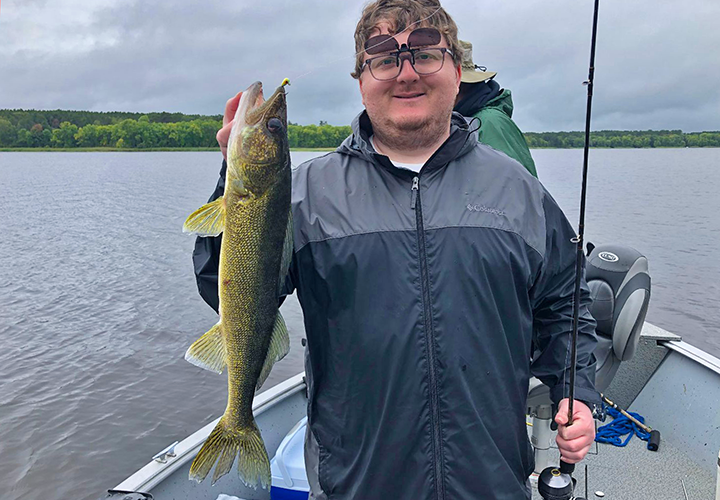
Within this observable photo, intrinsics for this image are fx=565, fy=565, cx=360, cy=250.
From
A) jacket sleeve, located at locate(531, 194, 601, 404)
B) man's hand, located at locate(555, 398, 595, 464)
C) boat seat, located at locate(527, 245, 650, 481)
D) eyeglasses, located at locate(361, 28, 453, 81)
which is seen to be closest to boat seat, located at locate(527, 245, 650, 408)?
boat seat, located at locate(527, 245, 650, 481)

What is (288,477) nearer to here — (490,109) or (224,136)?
(224,136)

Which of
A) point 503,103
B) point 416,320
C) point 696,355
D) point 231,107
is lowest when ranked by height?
point 696,355

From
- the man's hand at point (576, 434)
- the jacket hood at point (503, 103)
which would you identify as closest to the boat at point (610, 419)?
the man's hand at point (576, 434)

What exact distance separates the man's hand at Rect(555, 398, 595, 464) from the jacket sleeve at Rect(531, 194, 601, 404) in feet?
0.26

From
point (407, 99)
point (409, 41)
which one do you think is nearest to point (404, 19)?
point (409, 41)

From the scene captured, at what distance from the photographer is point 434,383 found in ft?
6.01

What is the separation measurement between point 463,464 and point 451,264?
655 mm

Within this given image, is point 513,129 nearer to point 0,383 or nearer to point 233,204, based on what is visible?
point 233,204

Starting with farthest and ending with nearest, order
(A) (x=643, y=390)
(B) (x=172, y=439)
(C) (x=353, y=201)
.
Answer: (B) (x=172, y=439) → (A) (x=643, y=390) → (C) (x=353, y=201)

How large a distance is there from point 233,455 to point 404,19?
5.71ft

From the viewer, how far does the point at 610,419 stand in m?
4.82

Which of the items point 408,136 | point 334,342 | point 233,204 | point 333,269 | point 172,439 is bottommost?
point 172,439

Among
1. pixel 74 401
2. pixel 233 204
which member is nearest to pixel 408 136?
Answer: pixel 233 204

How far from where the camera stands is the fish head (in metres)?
1.85
